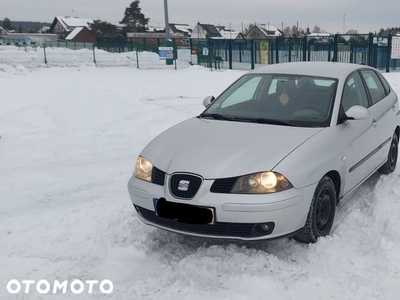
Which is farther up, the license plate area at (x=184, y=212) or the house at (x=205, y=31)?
the house at (x=205, y=31)

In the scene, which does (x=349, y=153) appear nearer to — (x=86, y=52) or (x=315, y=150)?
(x=315, y=150)

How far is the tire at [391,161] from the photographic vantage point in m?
5.67

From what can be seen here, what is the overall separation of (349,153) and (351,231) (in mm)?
729

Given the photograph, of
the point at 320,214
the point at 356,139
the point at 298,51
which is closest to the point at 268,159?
the point at 320,214

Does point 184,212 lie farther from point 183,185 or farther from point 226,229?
point 226,229

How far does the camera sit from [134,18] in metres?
81.0

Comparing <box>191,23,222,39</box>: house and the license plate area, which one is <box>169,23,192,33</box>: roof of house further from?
the license plate area

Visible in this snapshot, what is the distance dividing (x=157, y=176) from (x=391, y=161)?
11.5ft

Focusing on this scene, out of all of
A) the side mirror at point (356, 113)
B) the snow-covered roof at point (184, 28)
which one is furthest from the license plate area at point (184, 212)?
the snow-covered roof at point (184, 28)

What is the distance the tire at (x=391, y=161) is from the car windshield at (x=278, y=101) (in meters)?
1.65

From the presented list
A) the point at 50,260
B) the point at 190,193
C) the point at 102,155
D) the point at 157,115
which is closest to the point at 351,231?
the point at 190,193

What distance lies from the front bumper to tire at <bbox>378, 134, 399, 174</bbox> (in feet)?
8.13

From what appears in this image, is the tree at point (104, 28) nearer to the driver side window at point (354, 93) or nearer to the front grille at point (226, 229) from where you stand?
the driver side window at point (354, 93)

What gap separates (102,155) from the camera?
729 centimetres
